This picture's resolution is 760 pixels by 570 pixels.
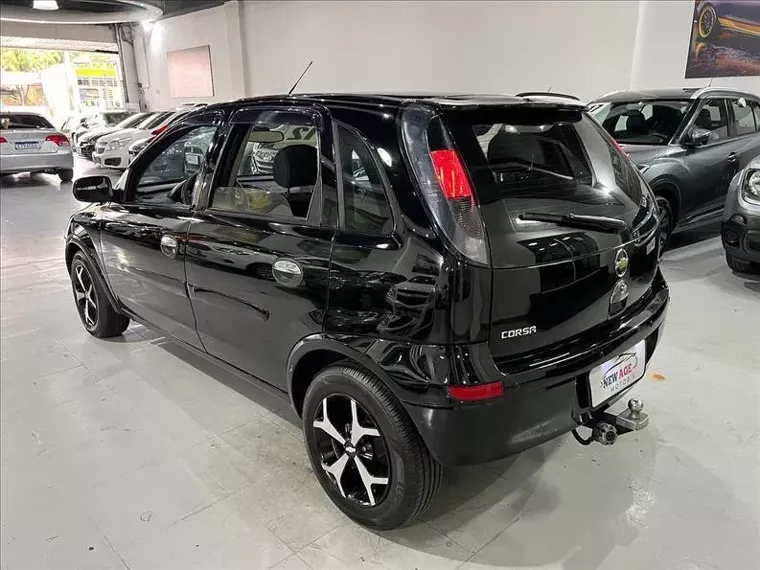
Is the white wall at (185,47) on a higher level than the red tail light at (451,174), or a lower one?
higher

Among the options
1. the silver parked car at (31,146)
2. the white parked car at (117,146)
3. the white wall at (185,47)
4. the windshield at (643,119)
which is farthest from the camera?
the white wall at (185,47)

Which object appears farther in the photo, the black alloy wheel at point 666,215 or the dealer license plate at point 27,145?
the dealer license plate at point 27,145

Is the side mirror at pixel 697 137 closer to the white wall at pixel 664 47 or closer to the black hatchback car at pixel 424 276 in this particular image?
the white wall at pixel 664 47

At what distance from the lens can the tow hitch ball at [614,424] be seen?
190 centimetres

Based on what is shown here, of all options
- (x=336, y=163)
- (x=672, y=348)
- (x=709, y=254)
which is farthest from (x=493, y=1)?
(x=336, y=163)

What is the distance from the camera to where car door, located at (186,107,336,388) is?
1901mm

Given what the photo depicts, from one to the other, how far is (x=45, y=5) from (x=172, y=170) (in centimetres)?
1792

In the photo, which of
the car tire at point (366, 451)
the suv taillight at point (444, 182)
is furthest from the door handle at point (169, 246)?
the suv taillight at point (444, 182)

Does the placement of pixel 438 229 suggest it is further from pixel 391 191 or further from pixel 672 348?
pixel 672 348

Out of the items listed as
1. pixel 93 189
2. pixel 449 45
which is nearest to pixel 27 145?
pixel 449 45

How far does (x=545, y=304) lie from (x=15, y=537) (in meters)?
1.99

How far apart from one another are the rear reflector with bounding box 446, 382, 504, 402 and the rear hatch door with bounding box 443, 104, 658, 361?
9 cm

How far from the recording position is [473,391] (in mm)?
1543

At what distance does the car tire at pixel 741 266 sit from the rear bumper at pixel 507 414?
3.51 metres
